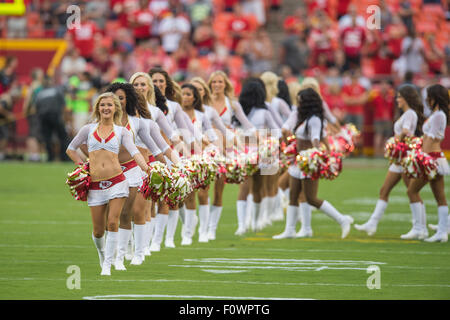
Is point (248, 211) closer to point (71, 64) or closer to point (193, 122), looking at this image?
point (193, 122)

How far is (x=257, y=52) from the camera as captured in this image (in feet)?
73.6

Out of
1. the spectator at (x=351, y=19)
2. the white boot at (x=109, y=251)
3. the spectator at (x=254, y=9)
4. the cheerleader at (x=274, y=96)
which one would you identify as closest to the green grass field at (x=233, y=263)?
the white boot at (x=109, y=251)

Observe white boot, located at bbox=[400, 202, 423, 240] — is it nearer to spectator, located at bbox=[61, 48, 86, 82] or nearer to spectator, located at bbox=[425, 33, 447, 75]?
spectator, located at bbox=[425, 33, 447, 75]

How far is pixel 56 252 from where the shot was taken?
9.29 meters

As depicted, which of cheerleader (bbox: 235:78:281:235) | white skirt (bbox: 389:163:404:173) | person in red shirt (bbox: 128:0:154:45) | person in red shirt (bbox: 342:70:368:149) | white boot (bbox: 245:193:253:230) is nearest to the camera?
white skirt (bbox: 389:163:404:173)

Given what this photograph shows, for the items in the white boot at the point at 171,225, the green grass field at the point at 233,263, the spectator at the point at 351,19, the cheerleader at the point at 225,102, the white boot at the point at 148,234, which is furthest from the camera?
the spectator at the point at 351,19

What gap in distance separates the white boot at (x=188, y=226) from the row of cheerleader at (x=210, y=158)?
0.01 m

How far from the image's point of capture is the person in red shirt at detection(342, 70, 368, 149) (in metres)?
21.2

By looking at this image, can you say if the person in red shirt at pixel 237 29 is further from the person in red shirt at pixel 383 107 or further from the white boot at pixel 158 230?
the white boot at pixel 158 230

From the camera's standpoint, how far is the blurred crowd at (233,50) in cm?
2127

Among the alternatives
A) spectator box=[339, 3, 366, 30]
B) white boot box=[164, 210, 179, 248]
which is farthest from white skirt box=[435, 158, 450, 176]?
spectator box=[339, 3, 366, 30]

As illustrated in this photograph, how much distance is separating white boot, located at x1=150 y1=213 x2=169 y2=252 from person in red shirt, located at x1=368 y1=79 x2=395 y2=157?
41.0 ft

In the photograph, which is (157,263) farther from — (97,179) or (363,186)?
(363,186)
